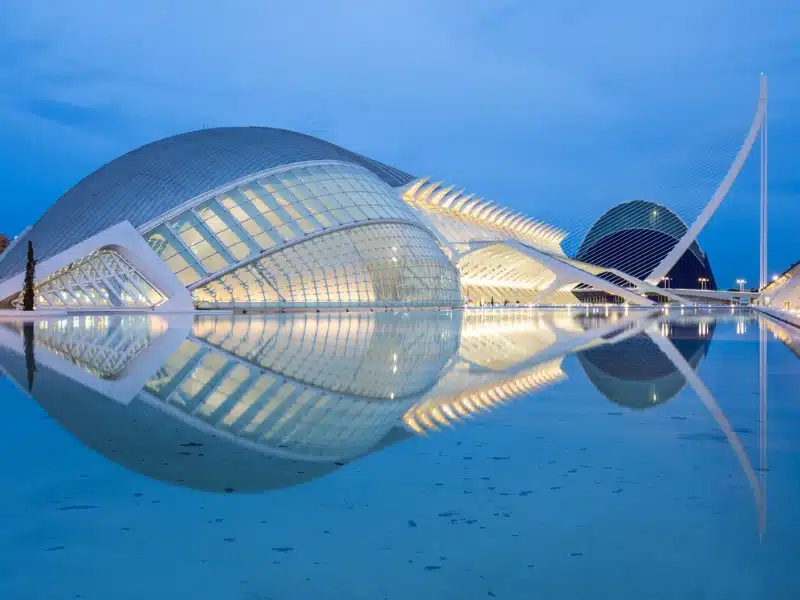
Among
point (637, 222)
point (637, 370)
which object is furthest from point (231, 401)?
point (637, 222)

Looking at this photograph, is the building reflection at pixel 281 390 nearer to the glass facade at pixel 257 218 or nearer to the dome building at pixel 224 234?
the dome building at pixel 224 234

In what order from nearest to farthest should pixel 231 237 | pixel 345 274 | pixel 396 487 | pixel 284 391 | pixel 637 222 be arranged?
pixel 396 487
pixel 284 391
pixel 231 237
pixel 345 274
pixel 637 222

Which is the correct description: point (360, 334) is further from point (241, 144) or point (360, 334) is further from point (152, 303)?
point (241, 144)

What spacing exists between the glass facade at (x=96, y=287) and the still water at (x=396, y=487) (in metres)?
26.3

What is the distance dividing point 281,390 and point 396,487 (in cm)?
424

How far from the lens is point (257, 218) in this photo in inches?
1522

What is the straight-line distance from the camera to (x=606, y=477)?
4.87 m

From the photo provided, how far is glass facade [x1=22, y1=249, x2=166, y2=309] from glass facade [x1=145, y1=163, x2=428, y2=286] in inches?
66.4

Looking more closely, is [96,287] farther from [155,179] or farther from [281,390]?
[281,390]

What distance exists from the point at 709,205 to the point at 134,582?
225 ft

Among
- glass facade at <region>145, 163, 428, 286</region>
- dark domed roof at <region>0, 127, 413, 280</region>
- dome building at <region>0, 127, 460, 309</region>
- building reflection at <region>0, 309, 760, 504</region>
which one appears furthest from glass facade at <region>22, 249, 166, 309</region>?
building reflection at <region>0, 309, 760, 504</region>

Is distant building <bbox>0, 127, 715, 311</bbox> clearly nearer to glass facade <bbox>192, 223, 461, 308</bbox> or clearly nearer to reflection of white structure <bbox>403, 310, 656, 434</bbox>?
glass facade <bbox>192, 223, 461, 308</bbox>

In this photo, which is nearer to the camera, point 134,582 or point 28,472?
point 134,582

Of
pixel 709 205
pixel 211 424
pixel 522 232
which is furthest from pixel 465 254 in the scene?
pixel 211 424
